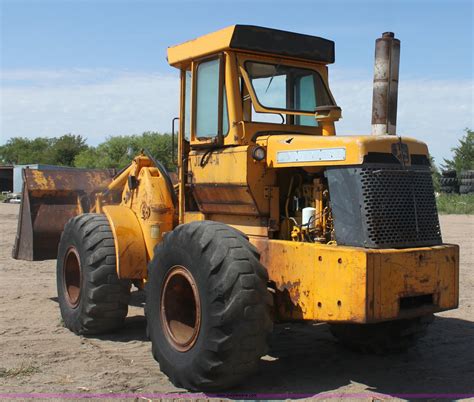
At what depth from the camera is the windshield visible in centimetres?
611

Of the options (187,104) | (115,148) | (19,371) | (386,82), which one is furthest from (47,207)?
(115,148)

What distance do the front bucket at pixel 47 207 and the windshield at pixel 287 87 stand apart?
125 inches

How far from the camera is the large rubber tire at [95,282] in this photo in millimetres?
6781

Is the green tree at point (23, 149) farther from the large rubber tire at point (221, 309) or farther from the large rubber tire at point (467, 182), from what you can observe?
the large rubber tire at point (221, 309)

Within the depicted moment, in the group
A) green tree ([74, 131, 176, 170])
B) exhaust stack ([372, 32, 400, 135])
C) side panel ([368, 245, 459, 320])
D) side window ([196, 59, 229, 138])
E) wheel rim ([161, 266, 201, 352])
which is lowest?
wheel rim ([161, 266, 201, 352])

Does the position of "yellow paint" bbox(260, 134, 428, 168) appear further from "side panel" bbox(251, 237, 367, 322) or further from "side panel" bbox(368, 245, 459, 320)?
"side panel" bbox(368, 245, 459, 320)

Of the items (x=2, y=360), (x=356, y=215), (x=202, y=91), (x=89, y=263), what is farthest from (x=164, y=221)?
(x=356, y=215)

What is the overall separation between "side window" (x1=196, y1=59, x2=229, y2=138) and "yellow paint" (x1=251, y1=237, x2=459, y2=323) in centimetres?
136

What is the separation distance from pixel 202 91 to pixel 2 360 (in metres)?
3.09

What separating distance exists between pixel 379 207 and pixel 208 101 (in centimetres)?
207

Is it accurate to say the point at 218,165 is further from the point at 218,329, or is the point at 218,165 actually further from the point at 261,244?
the point at 218,329

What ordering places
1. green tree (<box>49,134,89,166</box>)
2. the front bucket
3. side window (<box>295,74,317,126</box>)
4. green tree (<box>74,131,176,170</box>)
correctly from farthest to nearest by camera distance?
1. green tree (<box>49,134,89,166</box>)
2. green tree (<box>74,131,176,170</box>)
3. the front bucket
4. side window (<box>295,74,317,126</box>)

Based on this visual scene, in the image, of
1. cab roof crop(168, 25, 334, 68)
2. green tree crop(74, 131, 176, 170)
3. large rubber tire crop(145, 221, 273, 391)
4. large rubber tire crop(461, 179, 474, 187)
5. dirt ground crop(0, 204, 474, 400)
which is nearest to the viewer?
large rubber tire crop(145, 221, 273, 391)

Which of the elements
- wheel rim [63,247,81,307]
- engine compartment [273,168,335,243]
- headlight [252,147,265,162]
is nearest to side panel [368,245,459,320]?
engine compartment [273,168,335,243]
